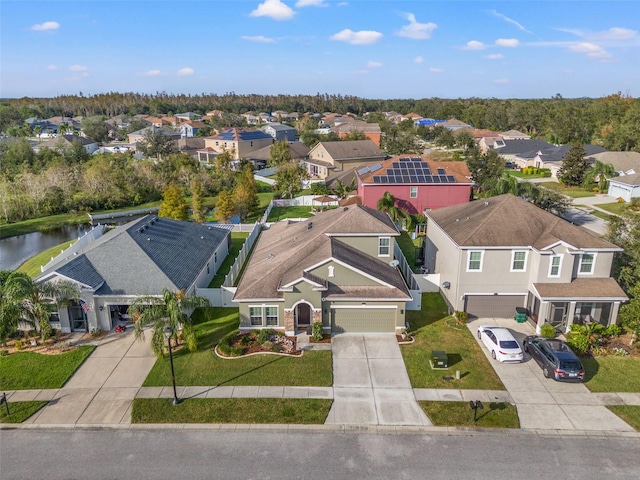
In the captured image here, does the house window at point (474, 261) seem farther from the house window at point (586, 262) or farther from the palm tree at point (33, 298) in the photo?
the palm tree at point (33, 298)

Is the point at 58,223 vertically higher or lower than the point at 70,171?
lower

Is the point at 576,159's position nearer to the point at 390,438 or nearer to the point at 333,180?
the point at 333,180

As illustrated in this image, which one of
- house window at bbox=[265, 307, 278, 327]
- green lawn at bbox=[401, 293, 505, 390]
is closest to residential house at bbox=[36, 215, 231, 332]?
house window at bbox=[265, 307, 278, 327]

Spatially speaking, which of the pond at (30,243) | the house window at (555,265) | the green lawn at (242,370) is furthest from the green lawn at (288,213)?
the house window at (555,265)

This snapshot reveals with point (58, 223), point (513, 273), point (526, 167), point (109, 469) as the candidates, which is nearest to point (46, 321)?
point (109, 469)

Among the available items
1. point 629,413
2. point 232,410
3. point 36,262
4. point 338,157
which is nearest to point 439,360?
point 629,413

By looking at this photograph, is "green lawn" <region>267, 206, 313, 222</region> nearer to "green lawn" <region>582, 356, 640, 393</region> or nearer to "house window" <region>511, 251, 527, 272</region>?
"house window" <region>511, 251, 527, 272</region>
